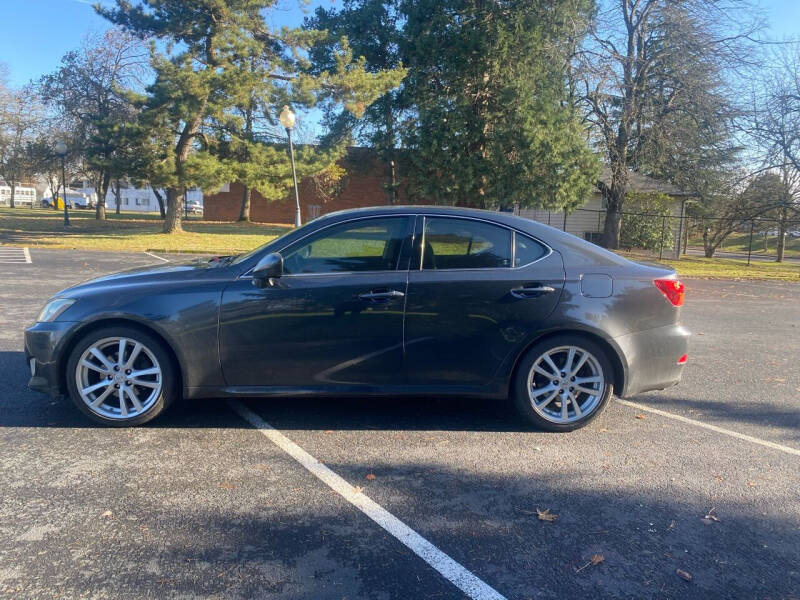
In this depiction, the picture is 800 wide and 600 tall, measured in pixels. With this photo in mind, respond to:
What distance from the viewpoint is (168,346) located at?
4215mm

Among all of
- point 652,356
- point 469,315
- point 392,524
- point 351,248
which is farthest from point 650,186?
point 392,524

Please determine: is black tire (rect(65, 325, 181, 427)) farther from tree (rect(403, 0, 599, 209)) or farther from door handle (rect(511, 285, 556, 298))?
tree (rect(403, 0, 599, 209))

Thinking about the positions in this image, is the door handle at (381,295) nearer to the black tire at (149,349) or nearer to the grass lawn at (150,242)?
the black tire at (149,349)

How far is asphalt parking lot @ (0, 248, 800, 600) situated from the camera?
261 centimetres

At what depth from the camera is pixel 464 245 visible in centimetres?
444

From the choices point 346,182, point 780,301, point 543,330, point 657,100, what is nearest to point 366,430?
point 543,330

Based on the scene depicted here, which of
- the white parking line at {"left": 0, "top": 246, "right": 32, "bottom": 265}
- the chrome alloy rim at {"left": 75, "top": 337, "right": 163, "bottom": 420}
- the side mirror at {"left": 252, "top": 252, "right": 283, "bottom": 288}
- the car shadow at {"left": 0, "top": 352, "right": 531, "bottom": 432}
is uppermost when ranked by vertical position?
the side mirror at {"left": 252, "top": 252, "right": 283, "bottom": 288}

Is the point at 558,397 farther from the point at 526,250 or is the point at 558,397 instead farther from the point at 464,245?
the point at 464,245

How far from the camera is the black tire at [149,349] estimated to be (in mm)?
4152

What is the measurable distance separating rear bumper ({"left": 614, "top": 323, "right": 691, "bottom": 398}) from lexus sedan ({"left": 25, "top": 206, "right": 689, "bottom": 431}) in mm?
13

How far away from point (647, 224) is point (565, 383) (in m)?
27.3

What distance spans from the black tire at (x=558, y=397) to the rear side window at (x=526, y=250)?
0.61 m

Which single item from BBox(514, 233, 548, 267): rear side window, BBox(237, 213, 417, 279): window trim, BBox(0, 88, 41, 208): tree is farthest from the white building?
BBox(514, 233, 548, 267): rear side window

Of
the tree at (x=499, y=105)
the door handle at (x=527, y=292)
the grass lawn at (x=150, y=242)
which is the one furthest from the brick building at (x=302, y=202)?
the door handle at (x=527, y=292)
